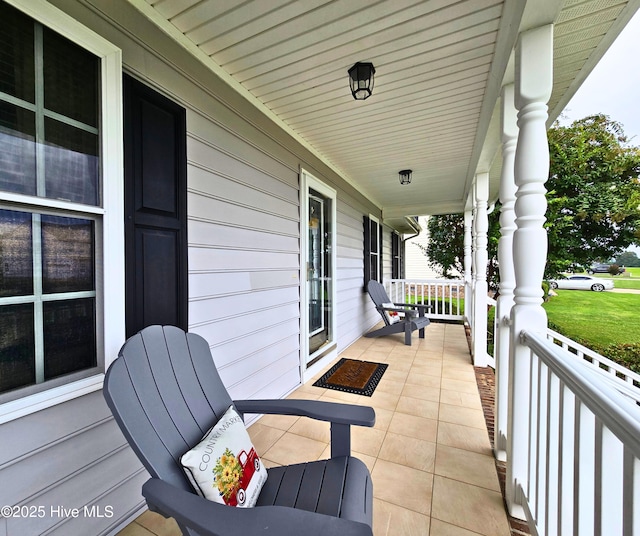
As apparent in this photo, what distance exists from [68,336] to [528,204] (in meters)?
2.21

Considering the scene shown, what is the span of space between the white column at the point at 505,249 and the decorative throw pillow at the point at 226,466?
1.60 meters

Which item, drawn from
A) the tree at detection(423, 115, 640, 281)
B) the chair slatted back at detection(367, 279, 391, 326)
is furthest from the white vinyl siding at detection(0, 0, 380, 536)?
the tree at detection(423, 115, 640, 281)

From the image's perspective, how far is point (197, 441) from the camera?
4.02 feet

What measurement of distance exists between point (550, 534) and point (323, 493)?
894mm

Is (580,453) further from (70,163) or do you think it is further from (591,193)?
(591,193)

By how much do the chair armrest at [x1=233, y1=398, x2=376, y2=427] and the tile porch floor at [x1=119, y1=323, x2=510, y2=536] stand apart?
0.69 meters

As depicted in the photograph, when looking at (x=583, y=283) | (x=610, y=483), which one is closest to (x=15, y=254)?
(x=610, y=483)

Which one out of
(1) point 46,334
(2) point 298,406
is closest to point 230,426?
(2) point 298,406

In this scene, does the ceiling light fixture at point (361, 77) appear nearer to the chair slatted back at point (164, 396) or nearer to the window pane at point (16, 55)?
the window pane at point (16, 55)

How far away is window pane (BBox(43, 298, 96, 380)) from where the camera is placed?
1224 millimetres

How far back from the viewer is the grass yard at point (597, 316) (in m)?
5.22

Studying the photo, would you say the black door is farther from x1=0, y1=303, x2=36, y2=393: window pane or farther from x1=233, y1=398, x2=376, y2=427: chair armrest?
x1=233, y1=398, x2=376, y2=427: chair armrest

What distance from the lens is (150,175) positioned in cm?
160

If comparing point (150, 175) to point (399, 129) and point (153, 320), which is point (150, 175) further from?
point (399, 129)
